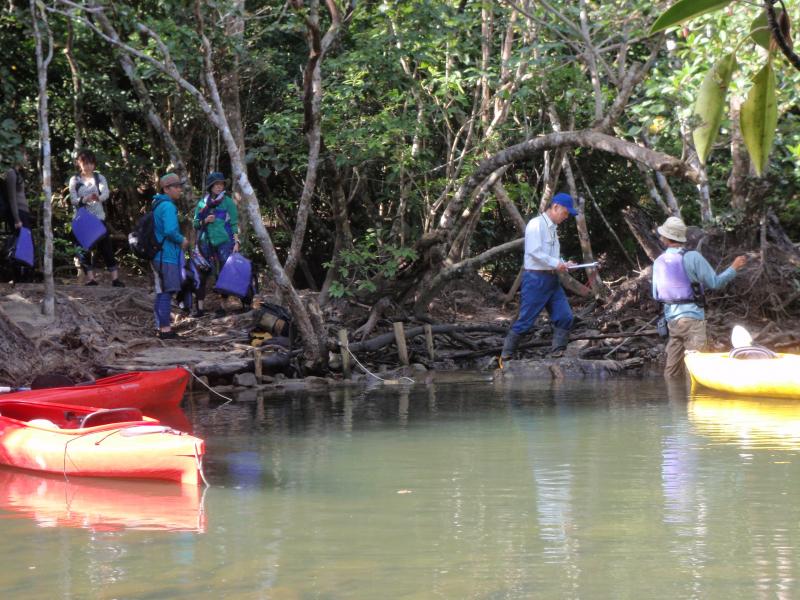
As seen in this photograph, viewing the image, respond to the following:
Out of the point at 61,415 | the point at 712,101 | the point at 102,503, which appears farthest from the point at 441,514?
the point at 712,101

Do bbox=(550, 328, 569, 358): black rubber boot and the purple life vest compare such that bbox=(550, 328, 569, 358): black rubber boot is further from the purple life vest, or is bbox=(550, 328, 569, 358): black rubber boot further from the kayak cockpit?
the kayak cockpit

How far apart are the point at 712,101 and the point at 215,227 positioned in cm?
1239

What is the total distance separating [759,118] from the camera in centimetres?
145

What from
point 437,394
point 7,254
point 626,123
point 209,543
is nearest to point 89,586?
point 209,543

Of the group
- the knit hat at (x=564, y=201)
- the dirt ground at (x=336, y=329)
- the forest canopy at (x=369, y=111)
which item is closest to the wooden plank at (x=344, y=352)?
the dirt ground at (x=336, y=329)

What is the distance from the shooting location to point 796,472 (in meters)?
6.84

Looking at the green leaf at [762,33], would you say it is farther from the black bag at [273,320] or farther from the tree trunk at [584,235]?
the tree trunk at [584,235]

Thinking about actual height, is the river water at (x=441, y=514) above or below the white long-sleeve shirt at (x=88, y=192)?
below

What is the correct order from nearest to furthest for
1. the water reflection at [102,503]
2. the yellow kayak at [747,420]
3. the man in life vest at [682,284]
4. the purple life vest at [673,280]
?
the water reflection at [102,503] → the yellow kayak at [747,420] → the man in life vest at [682,284] → the purple life vest at [673,280]

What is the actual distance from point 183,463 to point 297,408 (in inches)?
156

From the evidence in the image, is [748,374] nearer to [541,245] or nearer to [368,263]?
[541,245]

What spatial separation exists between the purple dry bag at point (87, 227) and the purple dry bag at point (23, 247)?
53 centimetres

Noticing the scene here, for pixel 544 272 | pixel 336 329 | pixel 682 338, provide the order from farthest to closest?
1. pixel 336 329
2. pixel 544 272
3. pixel 682 338

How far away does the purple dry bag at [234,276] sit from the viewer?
1318 cm
